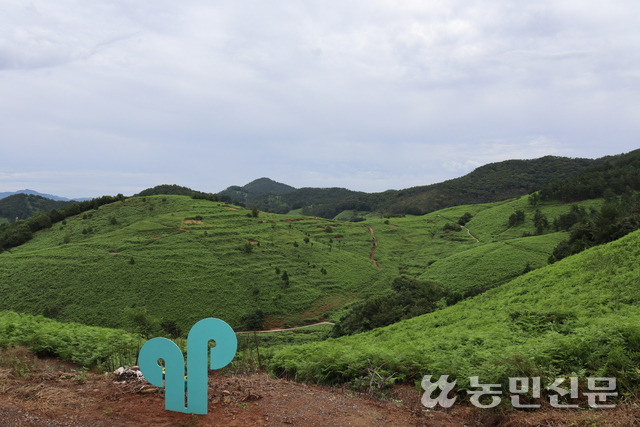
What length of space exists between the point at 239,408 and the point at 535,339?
30.2 ft

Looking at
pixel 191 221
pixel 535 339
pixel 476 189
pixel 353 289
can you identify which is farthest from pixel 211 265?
pixel 476 189

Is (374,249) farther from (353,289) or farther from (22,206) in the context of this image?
(22,206)

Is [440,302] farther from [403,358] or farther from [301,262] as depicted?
[301,262]

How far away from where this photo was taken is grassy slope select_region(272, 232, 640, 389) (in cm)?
791

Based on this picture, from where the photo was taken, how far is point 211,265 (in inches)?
2181

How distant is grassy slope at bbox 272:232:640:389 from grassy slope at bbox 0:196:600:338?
22.3 m

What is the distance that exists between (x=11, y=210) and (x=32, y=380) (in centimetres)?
20649

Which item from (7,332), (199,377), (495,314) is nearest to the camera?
(199,377)

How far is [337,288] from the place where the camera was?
182 ft

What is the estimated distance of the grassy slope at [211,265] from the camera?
149 feet

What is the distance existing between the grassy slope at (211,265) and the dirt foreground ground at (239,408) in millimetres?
36274

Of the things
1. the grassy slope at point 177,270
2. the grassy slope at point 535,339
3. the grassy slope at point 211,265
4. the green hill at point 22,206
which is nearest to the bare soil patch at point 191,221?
the grassy slope at point 177,270

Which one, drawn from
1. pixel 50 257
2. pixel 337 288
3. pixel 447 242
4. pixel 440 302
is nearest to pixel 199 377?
pixel 440 302

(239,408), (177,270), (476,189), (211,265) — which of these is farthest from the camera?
(476,189)
